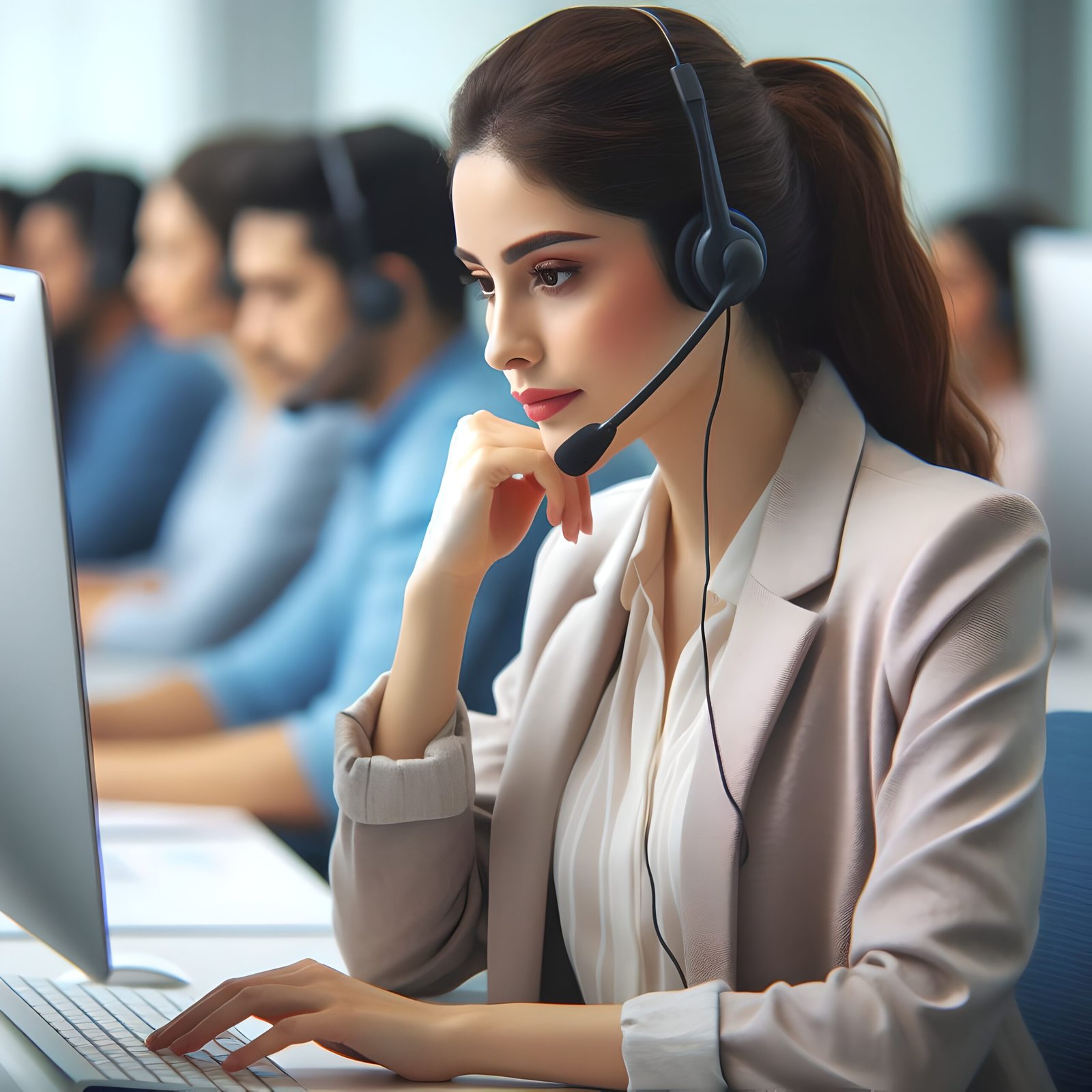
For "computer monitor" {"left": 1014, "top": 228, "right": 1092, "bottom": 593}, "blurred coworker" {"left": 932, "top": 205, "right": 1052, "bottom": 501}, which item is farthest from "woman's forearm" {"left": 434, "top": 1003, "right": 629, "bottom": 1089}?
"blurred coworker" {"left": 932, "top": 205, "right": 1052, "bottom": 501}

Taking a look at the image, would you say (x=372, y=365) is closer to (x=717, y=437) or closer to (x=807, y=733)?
(x=717, y=437)

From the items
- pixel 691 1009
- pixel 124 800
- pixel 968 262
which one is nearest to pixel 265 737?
pixel 124 800

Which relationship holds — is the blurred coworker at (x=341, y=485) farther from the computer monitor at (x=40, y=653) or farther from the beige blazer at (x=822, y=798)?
the computer monitor at (x=40, y=653)

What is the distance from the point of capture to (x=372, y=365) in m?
2.05

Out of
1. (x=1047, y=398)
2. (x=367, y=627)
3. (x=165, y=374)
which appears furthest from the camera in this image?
(x=165, y=374)

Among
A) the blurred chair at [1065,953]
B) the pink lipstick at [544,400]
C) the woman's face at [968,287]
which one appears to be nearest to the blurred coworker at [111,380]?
the woman's face at [968,287]

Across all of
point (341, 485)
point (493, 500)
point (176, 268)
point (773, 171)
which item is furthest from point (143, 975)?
point (176, 268)

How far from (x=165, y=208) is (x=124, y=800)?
1.52 m

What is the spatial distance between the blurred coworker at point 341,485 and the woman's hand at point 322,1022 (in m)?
0.84

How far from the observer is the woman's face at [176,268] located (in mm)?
2762

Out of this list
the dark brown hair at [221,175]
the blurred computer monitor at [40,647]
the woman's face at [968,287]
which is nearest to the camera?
the blurred computer monitor at [40,647]

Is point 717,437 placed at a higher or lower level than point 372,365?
higher

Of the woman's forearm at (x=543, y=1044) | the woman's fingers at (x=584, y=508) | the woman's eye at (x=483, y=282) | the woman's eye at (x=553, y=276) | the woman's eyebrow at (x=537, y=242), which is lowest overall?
the woman's forearm at (x=543, y=1044)

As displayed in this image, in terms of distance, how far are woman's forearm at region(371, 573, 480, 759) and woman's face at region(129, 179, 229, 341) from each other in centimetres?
193
